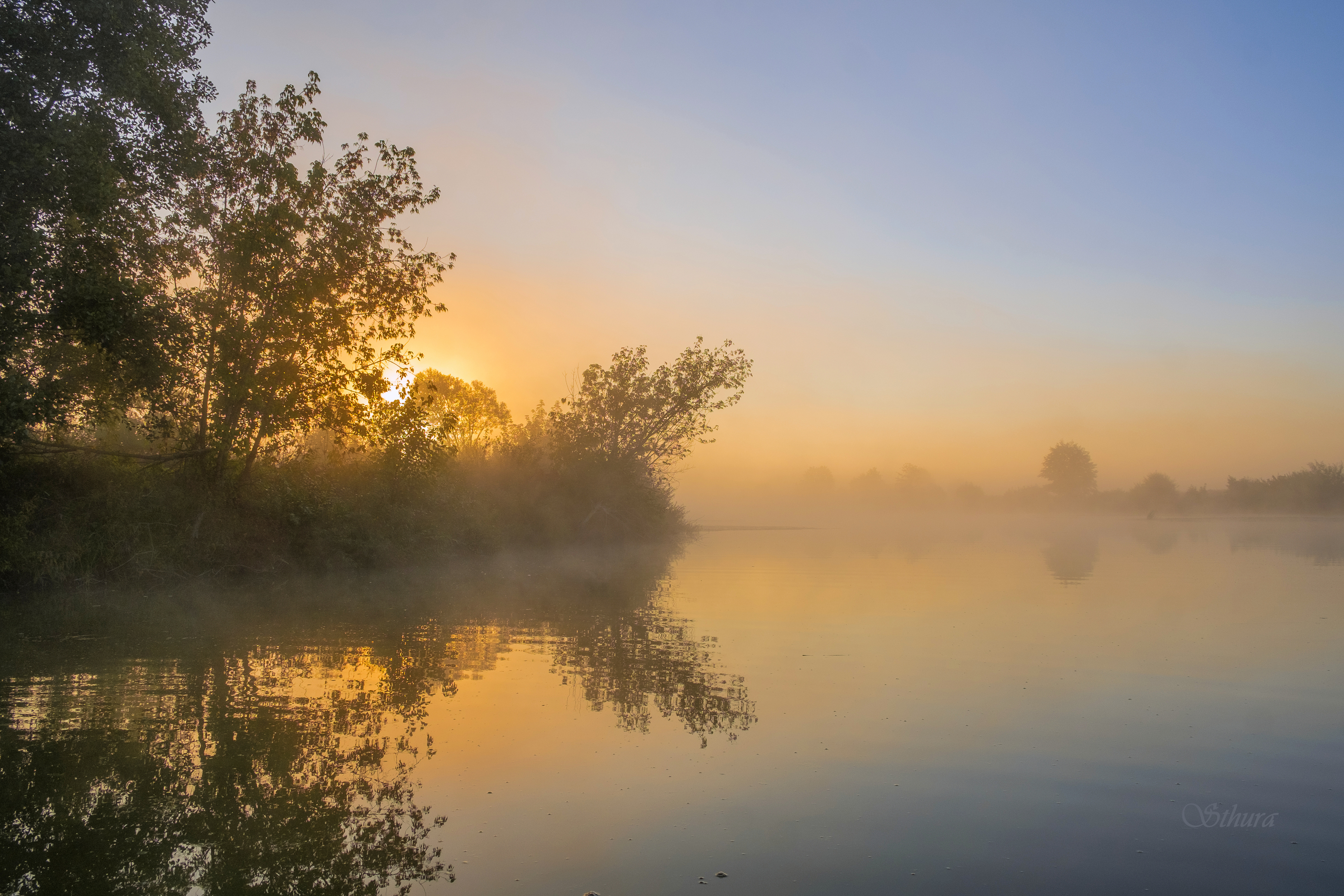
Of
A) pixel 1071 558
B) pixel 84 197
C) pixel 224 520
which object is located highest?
pixel 84 197

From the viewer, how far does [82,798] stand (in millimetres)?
5332

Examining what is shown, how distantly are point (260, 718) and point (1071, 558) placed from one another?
97.9 feet

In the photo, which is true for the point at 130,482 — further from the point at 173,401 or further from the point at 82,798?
the point at 82,798

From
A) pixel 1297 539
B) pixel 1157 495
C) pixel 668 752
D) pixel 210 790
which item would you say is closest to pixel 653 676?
pixel 668 752

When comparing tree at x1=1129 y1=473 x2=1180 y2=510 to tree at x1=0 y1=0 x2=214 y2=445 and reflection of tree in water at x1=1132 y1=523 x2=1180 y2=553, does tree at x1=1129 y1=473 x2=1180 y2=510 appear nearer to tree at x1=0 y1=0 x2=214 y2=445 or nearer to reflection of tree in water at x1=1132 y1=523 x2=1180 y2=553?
reflection of tree in water at x1=1132 y1=523 x2=1180 y2=553

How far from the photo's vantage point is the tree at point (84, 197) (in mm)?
15773

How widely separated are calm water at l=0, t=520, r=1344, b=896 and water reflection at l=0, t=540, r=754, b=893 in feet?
0.11

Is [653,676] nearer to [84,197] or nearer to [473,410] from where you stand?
[84,197]

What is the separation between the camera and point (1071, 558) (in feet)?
99.6

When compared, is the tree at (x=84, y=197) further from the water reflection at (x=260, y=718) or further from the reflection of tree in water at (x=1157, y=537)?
the reflection of tree in water at (x=1157, y=537)

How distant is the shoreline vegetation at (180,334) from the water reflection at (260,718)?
4.12 meters

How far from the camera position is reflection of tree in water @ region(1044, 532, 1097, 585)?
73.2 feet

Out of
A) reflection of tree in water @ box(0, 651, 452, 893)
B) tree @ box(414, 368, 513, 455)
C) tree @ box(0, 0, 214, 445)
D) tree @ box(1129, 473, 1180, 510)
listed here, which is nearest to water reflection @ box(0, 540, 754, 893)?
reflection of tree in water @ box(0, 651, 452, 893)

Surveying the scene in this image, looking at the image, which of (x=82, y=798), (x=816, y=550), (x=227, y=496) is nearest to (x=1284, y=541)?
(x=816, y=550)
